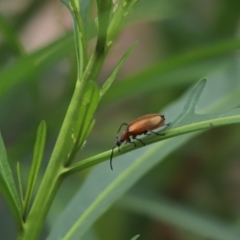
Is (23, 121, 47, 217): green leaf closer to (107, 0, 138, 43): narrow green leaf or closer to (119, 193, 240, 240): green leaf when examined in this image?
(107, 0, 138, 43): narrow green leaf

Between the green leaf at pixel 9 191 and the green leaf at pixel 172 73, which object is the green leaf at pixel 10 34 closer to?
the green leaf at pixel 172 73

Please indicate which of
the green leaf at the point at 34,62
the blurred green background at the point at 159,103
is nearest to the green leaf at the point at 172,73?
the blurred green background at the point at 159,103

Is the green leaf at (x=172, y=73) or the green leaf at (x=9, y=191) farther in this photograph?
the green leaf at (x=172, y=73)

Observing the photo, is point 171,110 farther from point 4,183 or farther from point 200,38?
point 200,38

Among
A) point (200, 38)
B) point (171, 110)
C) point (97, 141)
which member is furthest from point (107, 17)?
point (200, 38)

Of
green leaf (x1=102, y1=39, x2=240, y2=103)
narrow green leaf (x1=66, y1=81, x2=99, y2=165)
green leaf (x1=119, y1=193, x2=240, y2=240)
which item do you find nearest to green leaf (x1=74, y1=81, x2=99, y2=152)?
narrow green leaf (x1=66, y1=81, x2=99, y2=165)

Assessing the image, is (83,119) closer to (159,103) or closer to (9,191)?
(9,191)

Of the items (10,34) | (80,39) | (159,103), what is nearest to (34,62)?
(10,34)

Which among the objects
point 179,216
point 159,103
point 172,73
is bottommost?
point 179,216
